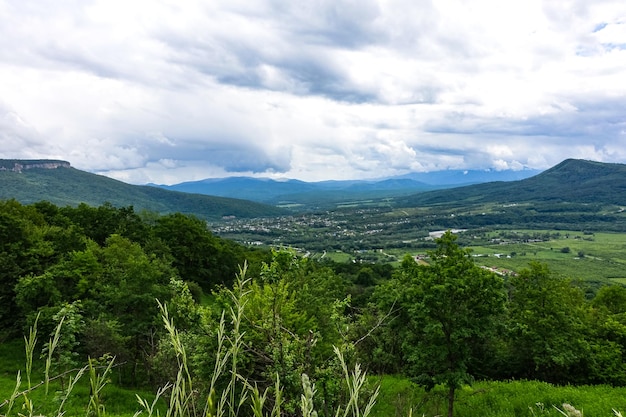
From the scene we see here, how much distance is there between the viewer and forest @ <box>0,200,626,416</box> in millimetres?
9031

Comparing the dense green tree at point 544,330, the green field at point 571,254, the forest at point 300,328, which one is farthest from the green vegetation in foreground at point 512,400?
the green field at point 571,254

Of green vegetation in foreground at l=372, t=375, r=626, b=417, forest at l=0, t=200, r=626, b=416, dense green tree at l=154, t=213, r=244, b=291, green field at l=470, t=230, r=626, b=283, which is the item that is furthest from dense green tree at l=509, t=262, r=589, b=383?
green field at l=470, t=230, r=626, b=283

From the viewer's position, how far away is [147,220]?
66.9m

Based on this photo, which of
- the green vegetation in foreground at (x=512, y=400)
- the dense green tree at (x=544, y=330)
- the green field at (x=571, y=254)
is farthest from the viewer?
the green field at (x=571, y=254)

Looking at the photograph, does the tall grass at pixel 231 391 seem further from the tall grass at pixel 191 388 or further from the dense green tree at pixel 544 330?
the dense green tree at pixel 544 330

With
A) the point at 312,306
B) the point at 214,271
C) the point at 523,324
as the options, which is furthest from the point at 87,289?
the point at 523,324

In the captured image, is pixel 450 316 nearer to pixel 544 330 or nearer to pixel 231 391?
pixel 544 330

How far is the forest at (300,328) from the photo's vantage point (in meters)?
9.03

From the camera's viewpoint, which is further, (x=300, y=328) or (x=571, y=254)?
(x=571, y=254)

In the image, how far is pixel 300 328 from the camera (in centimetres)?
1465

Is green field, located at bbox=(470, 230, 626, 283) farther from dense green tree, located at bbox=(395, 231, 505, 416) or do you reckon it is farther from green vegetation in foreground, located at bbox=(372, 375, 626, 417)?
dense green tree, located at bbox=(395, 231, 505, 416)

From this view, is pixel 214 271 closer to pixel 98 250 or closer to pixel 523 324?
pixel 98 250

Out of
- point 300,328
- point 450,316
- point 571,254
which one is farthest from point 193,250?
point 571,254

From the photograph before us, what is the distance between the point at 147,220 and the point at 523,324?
204ft
